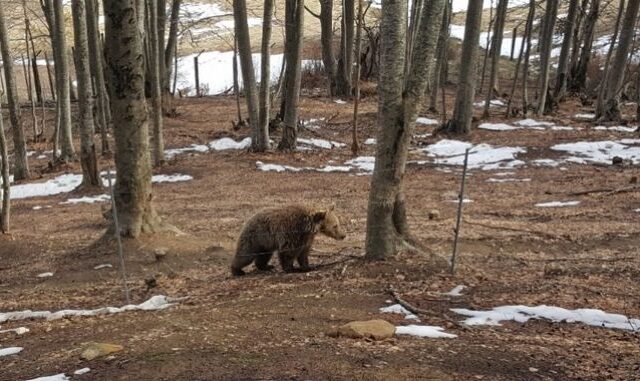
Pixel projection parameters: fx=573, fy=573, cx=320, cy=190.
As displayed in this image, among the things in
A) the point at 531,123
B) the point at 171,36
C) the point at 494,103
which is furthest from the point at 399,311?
the point at 494,103

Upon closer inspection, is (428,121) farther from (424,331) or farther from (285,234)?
(424,331)

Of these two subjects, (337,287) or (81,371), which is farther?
(337,287)

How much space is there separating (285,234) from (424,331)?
2.86 metres

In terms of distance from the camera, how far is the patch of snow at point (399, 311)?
509 centimetres

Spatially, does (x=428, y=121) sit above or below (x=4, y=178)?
below

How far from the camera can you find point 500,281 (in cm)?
626

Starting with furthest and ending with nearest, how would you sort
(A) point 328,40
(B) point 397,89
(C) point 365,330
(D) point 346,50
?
(A) point 328,40, (D) point 346,50, (B) point 397,89, (C) point 365,330

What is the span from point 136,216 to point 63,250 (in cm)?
174

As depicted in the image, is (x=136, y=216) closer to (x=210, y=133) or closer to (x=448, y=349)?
(x=448, y=349)

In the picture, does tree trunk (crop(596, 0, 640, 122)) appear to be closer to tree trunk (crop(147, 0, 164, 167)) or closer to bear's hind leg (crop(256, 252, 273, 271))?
tree trunk (crop(147, 0, 164, 167))

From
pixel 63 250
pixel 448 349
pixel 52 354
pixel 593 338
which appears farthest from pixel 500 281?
pixel 63 250

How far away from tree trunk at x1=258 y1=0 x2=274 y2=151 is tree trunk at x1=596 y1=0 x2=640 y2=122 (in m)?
12.4

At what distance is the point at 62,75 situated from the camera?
56.7 feet

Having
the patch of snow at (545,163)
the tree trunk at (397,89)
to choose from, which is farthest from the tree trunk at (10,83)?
the patch of snow at (545,163)
